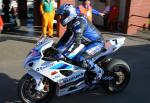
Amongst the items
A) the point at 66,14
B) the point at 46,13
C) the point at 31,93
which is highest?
the point at 66,14

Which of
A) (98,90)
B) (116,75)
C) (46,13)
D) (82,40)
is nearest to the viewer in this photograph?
(82,40)

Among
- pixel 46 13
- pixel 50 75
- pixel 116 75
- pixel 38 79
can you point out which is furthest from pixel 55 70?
pixel 46 13

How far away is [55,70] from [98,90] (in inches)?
61.9

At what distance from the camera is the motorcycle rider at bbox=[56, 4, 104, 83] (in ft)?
21.8

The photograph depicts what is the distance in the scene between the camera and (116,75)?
24.3 ft

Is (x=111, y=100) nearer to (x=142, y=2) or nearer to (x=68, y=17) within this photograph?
(x=68, y=17)

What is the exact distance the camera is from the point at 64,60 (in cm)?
659

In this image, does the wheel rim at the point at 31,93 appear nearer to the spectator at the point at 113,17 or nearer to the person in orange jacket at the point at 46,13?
the person in orange jacket at the point at 46,13

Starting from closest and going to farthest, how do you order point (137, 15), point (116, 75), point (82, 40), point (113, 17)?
point (82, 40) → point (116, 75) → point (137, 15) → point (113, 17)

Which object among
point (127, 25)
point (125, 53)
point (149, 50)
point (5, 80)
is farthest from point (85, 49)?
point (127, 25)

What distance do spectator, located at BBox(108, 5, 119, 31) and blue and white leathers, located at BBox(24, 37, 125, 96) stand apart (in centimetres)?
802

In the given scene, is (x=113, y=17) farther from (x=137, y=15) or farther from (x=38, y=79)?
(x=38, y=79)

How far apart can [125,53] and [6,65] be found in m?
3.75

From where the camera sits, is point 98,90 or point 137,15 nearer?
point 98,90
